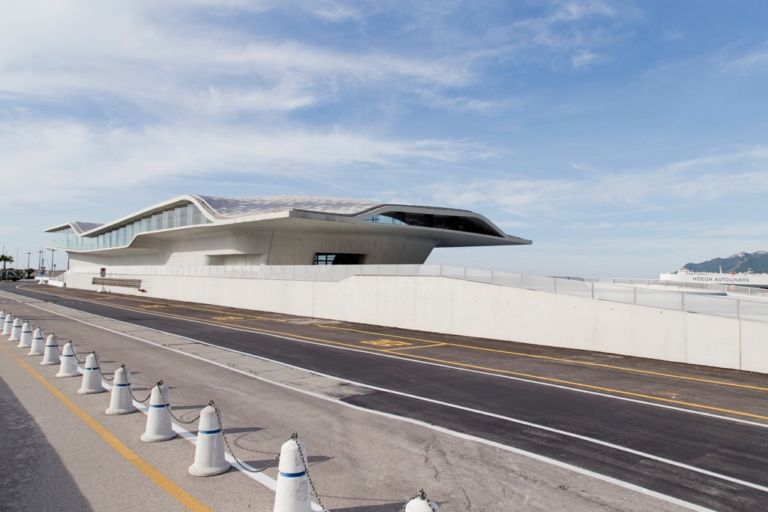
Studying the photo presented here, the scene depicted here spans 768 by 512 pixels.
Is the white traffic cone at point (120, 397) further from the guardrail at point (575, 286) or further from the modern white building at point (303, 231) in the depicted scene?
the modern white building at point (303, 231)

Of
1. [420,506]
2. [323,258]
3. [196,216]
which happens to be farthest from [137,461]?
[196,216]

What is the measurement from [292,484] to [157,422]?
3.80 m

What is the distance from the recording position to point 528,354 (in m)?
18.2

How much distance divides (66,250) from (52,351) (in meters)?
120

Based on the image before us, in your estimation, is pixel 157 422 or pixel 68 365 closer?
pixel 157 422

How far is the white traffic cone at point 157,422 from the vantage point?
7.70 metres

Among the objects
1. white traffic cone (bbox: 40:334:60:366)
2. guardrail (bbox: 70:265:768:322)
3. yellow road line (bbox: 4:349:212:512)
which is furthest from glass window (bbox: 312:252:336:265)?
yellow road line (bbox: 4:349:212:512)

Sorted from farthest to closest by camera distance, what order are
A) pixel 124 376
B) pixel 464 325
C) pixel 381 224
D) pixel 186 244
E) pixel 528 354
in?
pixel 186 244
pixel 381 224
pixel 464 325
pixel 528 354
pixel 124 376

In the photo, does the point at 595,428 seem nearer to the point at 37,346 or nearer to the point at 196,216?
the point at 37,346

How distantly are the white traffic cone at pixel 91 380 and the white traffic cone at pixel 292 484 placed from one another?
7790 mm

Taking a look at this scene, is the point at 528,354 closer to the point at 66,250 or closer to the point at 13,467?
the point at 13,467

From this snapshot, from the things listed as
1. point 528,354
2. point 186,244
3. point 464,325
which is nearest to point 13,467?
point 528,354

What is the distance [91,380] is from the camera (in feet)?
35.8

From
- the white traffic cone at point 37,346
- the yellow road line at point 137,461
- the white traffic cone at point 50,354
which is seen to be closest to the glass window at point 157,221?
the white traffic cone at point 37,346
